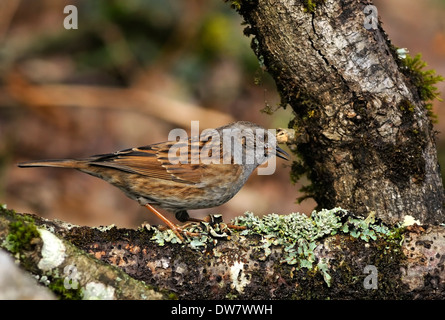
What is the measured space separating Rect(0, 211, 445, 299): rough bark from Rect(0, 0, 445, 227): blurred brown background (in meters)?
4.03

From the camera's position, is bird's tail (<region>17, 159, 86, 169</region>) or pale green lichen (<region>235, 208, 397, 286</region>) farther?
bird's tail (<region>17, 159, 86, 169</region>)

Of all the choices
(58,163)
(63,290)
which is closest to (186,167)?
(58,163)

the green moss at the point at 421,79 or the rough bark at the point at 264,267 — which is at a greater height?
the green moss at the point at 421,79

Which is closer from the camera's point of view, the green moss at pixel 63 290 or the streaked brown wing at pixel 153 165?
the green moss at pixel 63 290

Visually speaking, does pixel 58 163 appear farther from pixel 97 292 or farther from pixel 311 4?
pixel 311 4

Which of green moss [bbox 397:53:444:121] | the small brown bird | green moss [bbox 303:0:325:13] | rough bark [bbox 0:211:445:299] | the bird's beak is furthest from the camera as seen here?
the bird's beak

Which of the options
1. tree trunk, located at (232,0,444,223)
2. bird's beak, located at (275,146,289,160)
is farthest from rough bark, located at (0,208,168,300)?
bird's beak, located at (275,146,289,160)

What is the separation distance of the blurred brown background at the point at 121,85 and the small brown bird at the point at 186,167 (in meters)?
2.93

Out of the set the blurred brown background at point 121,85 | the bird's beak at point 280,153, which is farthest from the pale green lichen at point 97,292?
the blurred brown background at point 121,85

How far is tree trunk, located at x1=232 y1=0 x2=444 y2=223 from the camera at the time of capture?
3.67 m

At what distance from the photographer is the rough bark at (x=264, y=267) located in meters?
3.39

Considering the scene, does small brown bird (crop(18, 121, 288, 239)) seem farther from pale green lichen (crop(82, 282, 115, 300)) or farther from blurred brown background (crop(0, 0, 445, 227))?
blurred brown background (crop(0, 0, 445, 227))

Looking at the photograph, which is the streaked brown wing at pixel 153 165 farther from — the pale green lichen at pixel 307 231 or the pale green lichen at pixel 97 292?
the pale green lichen at pixel 97 292

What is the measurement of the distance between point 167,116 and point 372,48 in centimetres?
496
